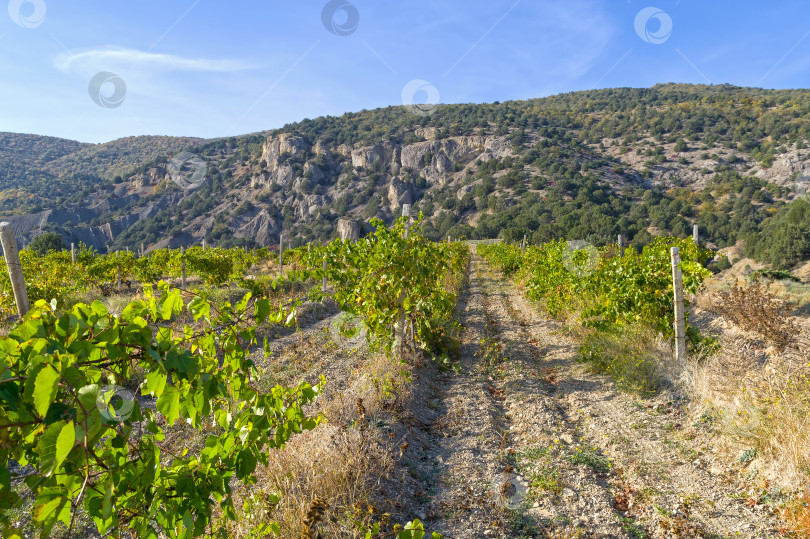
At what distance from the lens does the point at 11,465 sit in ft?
13.0

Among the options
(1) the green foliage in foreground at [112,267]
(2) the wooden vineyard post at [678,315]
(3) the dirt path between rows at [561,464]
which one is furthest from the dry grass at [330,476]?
(1) the green foliage in foreground at [112,267]

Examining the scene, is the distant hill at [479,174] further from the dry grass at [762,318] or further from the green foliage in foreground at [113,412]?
the green foliage in foreground at [113,412]

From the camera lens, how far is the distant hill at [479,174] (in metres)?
41.1

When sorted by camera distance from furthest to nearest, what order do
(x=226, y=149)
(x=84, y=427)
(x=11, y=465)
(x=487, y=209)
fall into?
(x=226, y=149) < (x=487, y=209) < (x=11, y=465) < (x=84, y=427)

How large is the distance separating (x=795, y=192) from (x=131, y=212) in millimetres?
81508

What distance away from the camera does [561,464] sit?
3705 millimetres

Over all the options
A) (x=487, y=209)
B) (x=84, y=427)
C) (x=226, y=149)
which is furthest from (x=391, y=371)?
(x=226, y=149)

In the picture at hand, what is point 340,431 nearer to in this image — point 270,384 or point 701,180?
point 270,384

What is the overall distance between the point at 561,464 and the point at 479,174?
58894 millimetres

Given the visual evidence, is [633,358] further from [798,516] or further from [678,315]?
[798,516]

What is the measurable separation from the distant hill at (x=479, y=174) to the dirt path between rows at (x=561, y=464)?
33.2 m

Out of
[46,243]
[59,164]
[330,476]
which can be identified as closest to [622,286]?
[330,476]

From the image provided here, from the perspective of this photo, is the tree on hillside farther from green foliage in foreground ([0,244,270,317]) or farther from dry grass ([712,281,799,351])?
dry grass ([712,281,799,351])

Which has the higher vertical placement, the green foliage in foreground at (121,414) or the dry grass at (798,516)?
the green foliage in foreground at (121,414)
